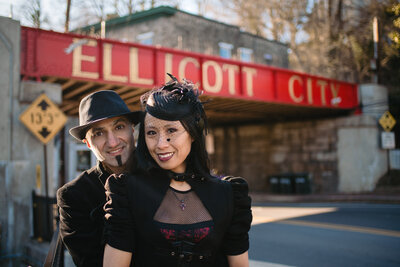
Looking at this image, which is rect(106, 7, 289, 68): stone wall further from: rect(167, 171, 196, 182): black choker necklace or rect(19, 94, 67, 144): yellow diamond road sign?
A: rect(167, 171, 196, 182): black choker necklace

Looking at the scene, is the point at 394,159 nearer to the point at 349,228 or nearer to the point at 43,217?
the point at 349,228

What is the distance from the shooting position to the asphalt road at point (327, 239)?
217 inches

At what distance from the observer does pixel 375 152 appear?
1569 centimetres

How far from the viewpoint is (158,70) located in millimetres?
10352

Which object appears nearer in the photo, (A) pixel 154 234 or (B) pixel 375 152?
(A) pixel 154 234

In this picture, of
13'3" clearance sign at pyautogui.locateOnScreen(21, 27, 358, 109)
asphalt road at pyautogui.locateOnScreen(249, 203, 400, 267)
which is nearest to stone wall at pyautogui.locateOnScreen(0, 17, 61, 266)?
13'3" clearance sign at pyautogui.locateOnScreen(21, 27, 358, 109)

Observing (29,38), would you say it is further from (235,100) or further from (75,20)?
(75,20)

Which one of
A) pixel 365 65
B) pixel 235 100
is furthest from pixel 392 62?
pixel 235 100

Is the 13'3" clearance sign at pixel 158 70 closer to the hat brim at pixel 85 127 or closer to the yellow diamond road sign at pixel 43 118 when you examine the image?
the yellow diamond road sign at pixel 43 118

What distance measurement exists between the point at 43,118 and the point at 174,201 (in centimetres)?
632

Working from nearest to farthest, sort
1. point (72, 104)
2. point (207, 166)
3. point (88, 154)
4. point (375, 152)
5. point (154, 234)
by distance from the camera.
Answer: point (154, 234) < point (207, 166) < point (72, 104) < point (88, 154) < point (375, 152)

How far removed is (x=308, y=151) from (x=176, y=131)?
1636 centimetres

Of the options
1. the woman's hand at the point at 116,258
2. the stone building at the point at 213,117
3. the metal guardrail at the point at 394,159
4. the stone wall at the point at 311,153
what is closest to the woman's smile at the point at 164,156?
the woman's hand at the point at 116,258

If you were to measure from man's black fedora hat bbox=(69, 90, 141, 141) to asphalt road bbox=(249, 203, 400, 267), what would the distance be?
3.75 m
